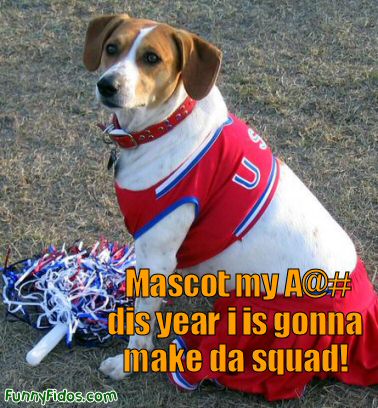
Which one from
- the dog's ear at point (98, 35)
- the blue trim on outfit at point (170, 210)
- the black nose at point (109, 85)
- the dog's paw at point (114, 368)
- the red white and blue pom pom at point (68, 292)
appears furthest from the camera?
the red white and blue pom pom at point (68, 292)

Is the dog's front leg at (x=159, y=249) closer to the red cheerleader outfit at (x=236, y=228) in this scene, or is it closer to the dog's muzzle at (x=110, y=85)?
the red cheerleader outfit at (x=236, y=228)

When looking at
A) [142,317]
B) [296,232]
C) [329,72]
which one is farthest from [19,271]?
[329,72]

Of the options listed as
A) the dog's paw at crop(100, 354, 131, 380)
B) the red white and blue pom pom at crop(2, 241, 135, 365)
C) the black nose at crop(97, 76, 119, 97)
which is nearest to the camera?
the black nose at crop(97, 76, 119, 97)

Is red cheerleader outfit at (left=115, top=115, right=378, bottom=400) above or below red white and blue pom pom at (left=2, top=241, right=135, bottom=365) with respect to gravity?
above

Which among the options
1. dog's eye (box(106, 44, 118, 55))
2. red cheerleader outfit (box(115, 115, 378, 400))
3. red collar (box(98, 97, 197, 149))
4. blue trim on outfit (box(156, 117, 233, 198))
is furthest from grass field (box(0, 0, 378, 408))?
dog's eye (box(106, 44, 118, 55))

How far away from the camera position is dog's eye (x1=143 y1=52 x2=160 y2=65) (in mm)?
2662

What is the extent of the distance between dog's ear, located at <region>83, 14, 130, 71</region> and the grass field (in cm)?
124

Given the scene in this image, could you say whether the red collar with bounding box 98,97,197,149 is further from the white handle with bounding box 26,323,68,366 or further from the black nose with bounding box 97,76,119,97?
the white handle with bounding box 26,323,68,366

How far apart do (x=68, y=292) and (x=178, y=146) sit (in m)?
1.05

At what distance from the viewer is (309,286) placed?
2732mm

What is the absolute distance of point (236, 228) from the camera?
2.77 m

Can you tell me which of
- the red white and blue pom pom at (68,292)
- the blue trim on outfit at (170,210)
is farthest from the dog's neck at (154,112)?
the red white and blue pom pom at (68,292)

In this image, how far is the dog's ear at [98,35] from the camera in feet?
9.39

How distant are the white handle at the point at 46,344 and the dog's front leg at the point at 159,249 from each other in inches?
12.7
